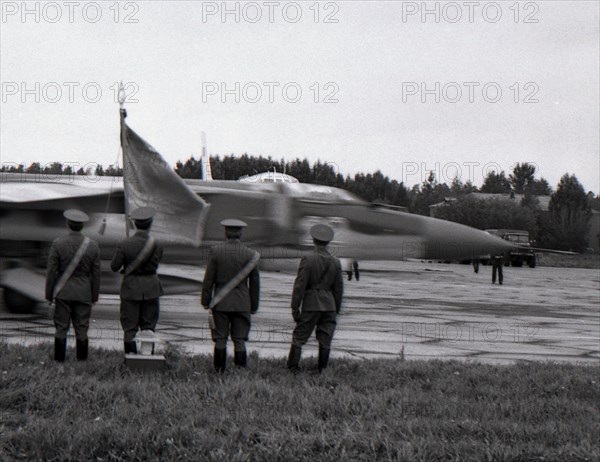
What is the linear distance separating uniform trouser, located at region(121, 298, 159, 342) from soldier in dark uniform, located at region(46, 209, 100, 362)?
0.40 meters

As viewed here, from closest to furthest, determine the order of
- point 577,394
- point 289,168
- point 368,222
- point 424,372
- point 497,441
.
Result: point 497,441
point 577,394
point 424,372
point 368,222
point 289,168

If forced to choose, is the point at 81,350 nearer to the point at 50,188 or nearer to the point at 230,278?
the point at 230,278

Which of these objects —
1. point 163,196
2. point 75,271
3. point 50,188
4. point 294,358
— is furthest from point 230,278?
point 50,188

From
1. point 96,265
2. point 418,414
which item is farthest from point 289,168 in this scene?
point 418,414

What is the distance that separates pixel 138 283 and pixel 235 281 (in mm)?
1078

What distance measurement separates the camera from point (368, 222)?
42.0ft

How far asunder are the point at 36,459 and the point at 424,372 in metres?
4.18

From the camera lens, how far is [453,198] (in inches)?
3029

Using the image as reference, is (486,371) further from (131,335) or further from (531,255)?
(531,255)

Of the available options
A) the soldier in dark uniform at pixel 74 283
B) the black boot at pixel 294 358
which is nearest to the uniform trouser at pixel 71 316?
the soldier in dark uniform at pixel 74 283

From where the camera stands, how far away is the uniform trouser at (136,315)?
8141 mm

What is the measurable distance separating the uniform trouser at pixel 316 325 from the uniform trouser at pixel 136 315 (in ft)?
5.17

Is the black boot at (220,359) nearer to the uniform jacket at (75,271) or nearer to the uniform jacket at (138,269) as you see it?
the uniform jacket at (138,269)

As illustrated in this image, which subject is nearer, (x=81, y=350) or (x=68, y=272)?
(x=81, y=350)
